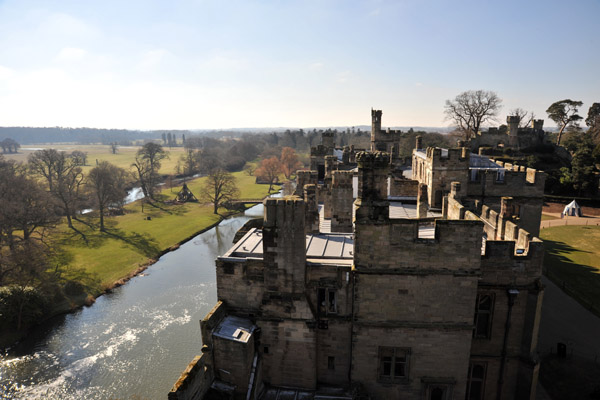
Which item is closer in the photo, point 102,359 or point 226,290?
point 226,290

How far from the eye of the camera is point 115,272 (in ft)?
128

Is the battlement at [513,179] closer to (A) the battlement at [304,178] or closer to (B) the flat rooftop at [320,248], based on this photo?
(A) the battlement at [304,178]

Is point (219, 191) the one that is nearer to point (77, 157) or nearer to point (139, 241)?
point (139, 241)

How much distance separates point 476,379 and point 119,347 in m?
23.0

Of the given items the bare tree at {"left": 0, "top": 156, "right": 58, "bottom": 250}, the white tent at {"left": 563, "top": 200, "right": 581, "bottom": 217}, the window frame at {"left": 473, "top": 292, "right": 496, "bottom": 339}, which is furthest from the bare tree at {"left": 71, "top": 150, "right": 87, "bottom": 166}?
the white tent at {"left": 563, "top": 200, "right": 581, "bottom": 217}

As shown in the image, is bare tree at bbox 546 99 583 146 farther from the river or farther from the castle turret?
the river

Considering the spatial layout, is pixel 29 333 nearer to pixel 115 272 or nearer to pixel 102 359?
pixel 102 359

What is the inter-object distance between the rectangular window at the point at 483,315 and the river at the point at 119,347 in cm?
1754

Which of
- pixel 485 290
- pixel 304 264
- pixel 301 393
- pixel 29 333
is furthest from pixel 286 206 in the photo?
pixel 29 333

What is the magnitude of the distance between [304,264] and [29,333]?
26.2m

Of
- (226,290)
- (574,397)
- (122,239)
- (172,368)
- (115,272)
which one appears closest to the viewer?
(226,290)

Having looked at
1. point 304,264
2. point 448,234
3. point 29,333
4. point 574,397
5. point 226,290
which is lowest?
point 29,333

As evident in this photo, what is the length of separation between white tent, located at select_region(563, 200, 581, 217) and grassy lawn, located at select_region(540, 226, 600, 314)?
5863 millimetres

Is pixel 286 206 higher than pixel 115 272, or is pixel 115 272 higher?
pixel 286 206
